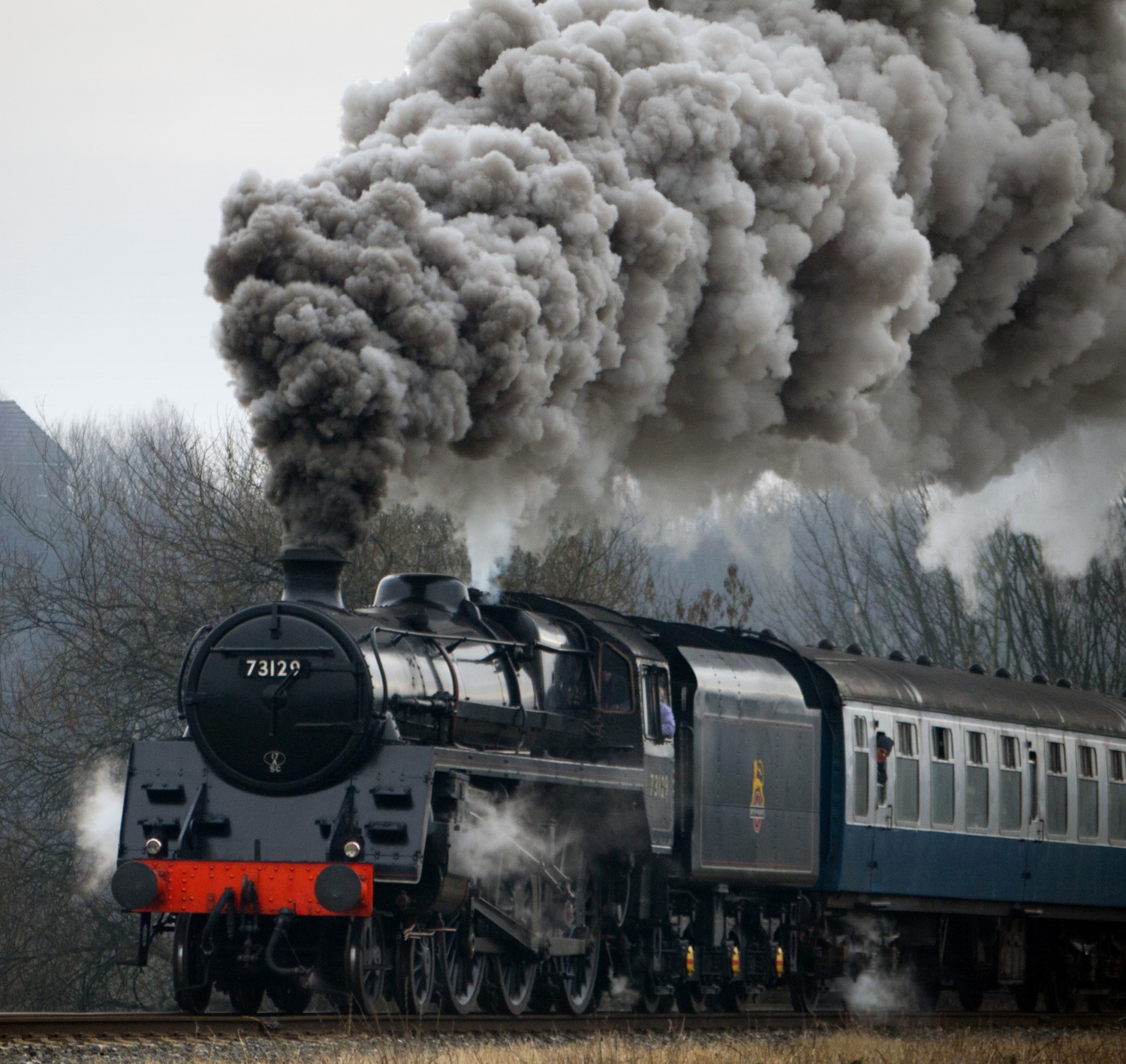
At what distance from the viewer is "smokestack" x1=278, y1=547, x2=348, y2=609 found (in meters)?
11.0

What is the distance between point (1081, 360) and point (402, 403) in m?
10.6

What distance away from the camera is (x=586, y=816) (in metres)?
12.3

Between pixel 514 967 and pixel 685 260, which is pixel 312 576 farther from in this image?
pixel 685 260

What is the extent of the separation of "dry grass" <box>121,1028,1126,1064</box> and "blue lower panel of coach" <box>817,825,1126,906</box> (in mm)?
2840

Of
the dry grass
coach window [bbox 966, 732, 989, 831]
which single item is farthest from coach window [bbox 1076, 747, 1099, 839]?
the dry grass

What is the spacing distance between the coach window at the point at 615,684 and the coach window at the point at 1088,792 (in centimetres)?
689

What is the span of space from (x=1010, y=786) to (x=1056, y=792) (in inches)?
36.1

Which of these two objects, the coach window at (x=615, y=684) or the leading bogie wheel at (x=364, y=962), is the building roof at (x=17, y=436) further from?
the leading bogie wheel at (x=364, y=962)

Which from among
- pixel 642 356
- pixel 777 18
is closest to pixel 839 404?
pixel 642 356

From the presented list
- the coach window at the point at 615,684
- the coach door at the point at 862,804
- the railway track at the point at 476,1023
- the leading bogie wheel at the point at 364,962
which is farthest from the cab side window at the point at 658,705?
the leading bogie wheel at the point at 364,962

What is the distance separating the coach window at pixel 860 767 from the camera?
47.2 ft

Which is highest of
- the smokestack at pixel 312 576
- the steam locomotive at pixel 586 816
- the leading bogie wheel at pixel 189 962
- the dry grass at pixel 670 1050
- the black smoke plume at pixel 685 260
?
the black smoke plume at pixel 685 260

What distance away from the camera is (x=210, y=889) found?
33.2ft

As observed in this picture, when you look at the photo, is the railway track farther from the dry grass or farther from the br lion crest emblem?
the br lion crest emblem
